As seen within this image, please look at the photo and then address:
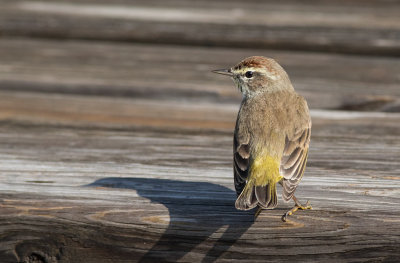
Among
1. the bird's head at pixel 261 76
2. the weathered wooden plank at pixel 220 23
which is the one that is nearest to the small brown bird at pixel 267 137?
the bird's head at pixel 261 76

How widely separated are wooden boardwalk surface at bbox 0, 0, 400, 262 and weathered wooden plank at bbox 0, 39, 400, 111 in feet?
0.06

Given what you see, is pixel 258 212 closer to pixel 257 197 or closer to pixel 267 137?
pixel 257 197

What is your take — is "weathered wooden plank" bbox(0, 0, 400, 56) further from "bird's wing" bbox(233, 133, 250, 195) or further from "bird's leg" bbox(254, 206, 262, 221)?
"bird's leg" bbox(254, 206, 262, 221)

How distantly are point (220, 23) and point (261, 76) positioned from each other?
250 cm

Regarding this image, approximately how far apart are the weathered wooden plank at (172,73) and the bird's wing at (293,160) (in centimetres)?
141

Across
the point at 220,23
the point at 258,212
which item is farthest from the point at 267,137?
the point at 220,23

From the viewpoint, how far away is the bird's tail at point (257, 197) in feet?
8.91

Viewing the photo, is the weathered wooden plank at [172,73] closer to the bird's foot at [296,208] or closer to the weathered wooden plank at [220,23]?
the weathered wooden plank at [220,23]

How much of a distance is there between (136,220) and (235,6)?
5377mm

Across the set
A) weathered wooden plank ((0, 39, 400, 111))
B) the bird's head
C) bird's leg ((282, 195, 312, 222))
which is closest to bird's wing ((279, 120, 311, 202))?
bird's leg ((282, 195, 312, 222))

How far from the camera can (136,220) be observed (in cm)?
273

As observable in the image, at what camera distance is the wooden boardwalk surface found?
2693 mm

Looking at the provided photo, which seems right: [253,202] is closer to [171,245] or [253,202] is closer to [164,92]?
[171,245]

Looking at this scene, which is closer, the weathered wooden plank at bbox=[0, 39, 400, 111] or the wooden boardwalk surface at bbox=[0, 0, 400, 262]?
the wooden boardwalk surface at bbox=[0, 0, 400, 262]
